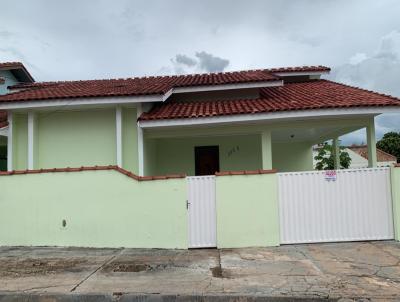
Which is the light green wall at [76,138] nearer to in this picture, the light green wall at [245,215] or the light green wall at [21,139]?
the light green wall at [21,139]

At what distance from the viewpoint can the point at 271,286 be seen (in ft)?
18.1

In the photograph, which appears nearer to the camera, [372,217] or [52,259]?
[52,259]

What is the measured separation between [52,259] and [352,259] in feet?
18.5

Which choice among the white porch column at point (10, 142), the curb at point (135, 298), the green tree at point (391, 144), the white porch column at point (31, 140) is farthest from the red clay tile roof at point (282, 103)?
the green tree at point (391, 144)

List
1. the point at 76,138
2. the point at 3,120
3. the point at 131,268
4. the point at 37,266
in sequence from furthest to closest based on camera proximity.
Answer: the point at 3,120 → the point at 76,138 → the point at 37,266 → the point at 131,268

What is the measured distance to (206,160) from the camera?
12.6m

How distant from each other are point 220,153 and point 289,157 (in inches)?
118

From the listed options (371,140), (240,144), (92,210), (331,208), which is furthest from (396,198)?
(92,210)

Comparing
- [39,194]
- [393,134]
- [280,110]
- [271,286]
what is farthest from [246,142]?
[393,134]

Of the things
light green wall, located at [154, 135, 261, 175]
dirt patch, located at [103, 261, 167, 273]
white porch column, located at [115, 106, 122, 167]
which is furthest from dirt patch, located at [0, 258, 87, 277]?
light green wall, located at [154, 135, 261, 175]

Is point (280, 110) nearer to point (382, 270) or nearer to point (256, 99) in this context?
point (256, 99)

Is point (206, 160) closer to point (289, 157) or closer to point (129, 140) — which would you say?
point (129, 140)

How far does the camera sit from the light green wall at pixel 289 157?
45.8 ft

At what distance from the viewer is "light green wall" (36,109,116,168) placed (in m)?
10.7
